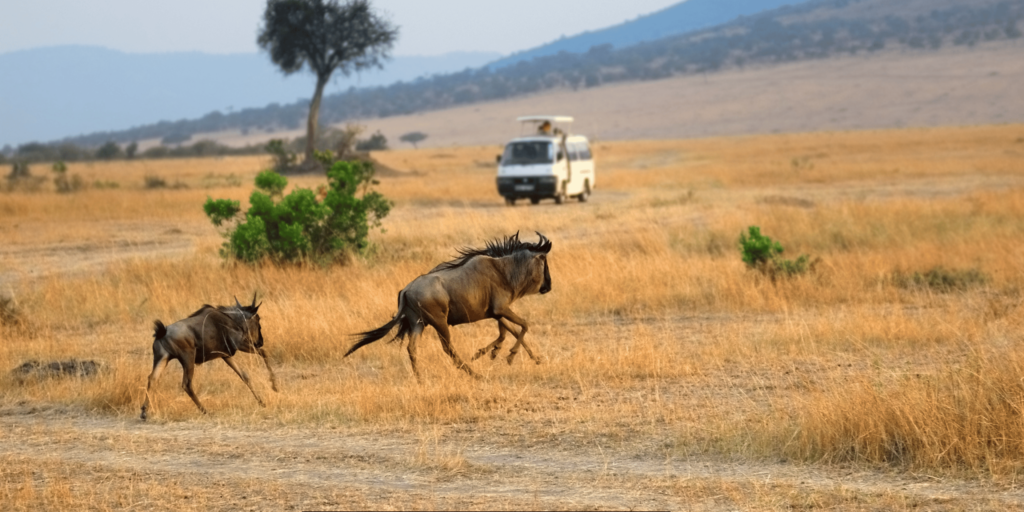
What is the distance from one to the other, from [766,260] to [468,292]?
6.68 m

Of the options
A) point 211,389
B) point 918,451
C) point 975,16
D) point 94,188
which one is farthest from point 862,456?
point 975,16

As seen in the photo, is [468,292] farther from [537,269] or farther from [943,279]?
[943,279]

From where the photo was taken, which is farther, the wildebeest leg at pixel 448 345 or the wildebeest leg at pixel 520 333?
the wildebeest leg at pixel 520 333

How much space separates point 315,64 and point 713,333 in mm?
41408

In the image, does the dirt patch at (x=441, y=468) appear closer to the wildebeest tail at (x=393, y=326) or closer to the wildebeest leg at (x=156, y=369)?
the wildebeest leg at (x=156, y=369)

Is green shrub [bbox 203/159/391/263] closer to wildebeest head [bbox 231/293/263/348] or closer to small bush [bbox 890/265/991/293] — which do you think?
wildebeest head [bbox 231/293/263/348]

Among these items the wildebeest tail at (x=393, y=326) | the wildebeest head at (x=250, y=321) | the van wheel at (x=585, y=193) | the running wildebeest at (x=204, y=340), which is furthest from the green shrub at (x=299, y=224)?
the van wheel at (x=585, y=193)

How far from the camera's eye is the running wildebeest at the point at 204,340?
26.8ft

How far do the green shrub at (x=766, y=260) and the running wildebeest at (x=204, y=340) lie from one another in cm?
754

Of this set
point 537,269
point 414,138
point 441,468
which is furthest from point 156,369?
point 414,138

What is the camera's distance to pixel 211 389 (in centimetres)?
928

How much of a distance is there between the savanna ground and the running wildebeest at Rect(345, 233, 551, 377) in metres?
0.43

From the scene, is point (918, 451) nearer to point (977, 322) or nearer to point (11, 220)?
point (977, 322)

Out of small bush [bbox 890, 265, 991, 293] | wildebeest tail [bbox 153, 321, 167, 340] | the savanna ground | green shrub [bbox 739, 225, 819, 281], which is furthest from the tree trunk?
wildebeest tail [bbox 153, 321, 167, 340]
